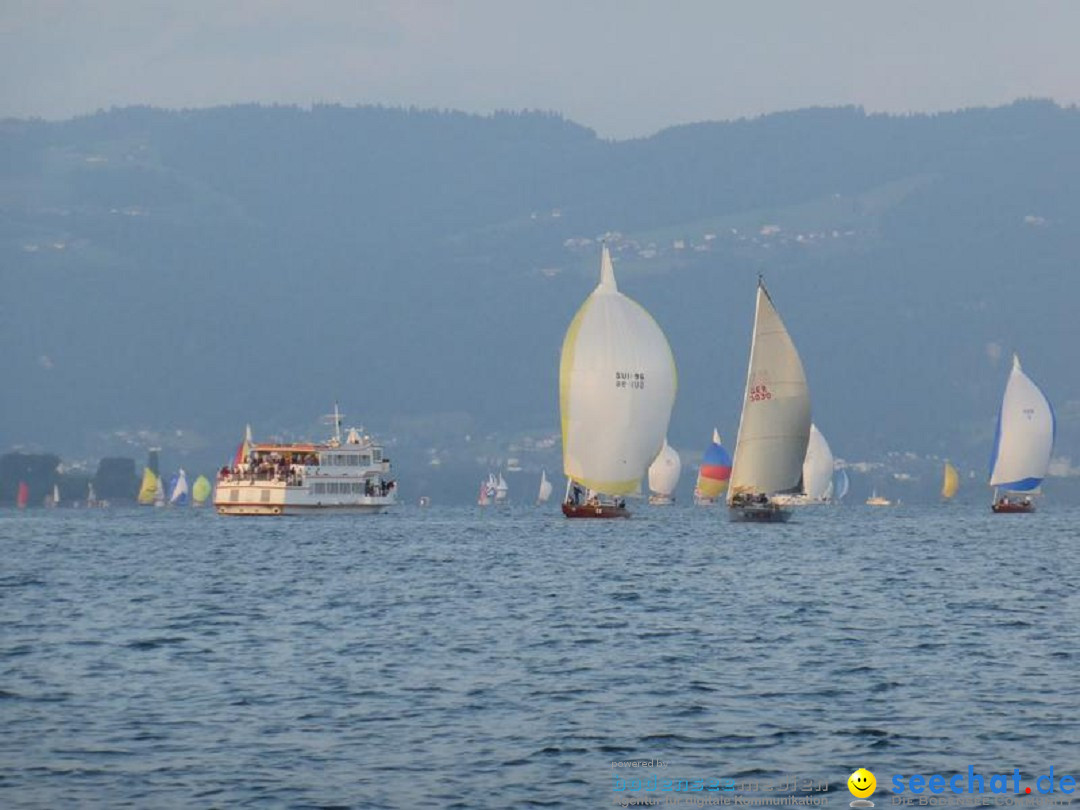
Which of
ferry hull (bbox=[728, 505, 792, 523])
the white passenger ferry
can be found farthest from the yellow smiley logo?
the white passenger ferry

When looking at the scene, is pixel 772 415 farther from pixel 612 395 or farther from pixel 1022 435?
pixel 1022 435

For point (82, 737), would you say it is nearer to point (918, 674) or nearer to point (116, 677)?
point (116, 677)

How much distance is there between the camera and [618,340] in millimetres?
118688

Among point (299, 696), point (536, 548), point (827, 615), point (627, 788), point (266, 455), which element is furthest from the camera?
point (266, 455)

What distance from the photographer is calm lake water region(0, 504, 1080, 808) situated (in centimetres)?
3322

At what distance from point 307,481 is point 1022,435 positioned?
165 ft

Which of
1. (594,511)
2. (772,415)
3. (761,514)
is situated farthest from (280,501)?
(772,415)

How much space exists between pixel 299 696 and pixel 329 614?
735 inches

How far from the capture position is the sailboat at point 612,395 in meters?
117

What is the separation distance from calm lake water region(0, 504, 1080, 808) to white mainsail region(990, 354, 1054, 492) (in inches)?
3067

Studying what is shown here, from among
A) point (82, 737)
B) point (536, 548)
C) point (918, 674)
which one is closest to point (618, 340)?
point (536, 548)

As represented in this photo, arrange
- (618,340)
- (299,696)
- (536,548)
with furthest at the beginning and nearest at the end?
(618,340), (536,548), (299,696)

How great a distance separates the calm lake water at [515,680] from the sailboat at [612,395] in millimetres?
33138

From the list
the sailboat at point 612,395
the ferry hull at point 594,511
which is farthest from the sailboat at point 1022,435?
the sailboat at point 612,395
